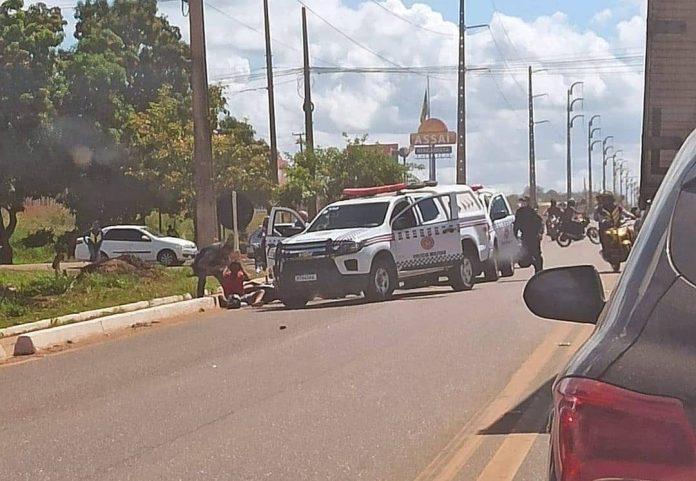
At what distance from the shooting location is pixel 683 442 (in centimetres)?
247

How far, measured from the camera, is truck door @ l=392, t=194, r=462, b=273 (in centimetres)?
2142

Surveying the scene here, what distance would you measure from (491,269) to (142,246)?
18.2 meters

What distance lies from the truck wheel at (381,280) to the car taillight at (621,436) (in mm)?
17810

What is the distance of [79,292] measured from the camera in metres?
20.8

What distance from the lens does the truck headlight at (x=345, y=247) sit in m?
20.3

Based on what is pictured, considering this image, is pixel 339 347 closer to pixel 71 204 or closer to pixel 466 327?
pixel 466 327

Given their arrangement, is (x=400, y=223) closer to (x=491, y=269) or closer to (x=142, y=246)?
(x=491, y=269)

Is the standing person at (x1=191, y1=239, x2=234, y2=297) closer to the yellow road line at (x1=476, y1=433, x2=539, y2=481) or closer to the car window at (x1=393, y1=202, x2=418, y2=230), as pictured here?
the car window at (x1=393, y1=202, x2=418, y2=230)

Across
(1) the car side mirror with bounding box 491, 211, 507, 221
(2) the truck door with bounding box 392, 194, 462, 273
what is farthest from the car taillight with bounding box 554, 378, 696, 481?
(1) the car side mirror with bounding box 491, 211, 507, 221

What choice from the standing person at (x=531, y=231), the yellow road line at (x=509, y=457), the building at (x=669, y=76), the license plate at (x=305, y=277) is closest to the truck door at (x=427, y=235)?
the license plate at (x=305, y=277)

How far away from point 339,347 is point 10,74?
104ft

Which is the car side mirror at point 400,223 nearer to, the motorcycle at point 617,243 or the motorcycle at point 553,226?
the motorcycle at point 617,243

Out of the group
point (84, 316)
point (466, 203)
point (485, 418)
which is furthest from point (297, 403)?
point (466, 203)

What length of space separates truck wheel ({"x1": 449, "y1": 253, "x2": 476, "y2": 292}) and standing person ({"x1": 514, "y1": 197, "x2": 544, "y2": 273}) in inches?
113
